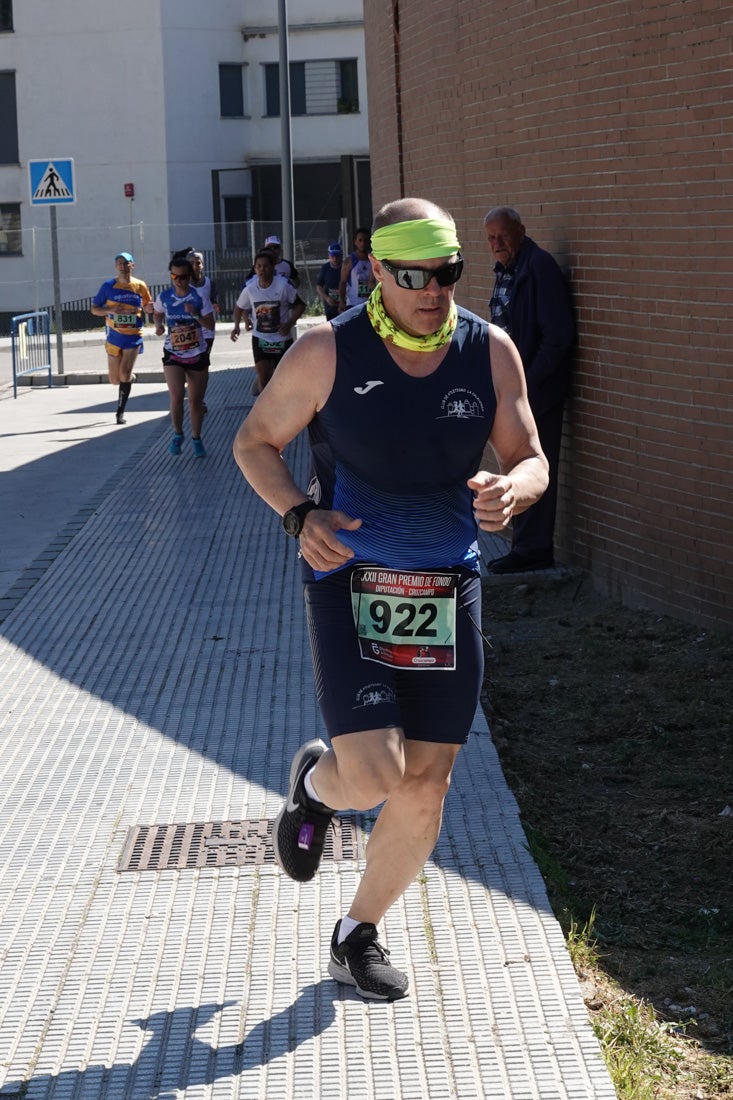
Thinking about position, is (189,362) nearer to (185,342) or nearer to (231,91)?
(185,342)

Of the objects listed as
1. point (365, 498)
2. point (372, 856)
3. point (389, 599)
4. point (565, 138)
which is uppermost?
point (565, 138)

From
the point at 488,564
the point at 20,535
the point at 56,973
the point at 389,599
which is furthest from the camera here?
the point at 20,535

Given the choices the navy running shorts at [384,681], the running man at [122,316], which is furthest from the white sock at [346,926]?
the running man at [122,316]

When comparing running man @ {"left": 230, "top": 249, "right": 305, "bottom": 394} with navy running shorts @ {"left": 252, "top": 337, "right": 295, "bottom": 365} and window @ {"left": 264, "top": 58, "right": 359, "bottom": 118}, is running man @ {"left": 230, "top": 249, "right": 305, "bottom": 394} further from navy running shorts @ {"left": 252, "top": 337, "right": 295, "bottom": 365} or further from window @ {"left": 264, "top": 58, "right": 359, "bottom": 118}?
window @ {"left": 264, "top": 58, "right": 359, "bottom": 118}

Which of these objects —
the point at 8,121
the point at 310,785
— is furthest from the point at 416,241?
the point at 8,121

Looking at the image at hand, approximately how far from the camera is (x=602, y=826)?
18.5 ft

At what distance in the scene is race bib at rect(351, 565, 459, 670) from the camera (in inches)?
160

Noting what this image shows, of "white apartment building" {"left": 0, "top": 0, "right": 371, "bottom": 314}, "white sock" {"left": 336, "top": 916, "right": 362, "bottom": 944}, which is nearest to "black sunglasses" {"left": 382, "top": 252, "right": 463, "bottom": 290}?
"white sock" {"left": 336, "top": 916, "right": 362, "bottom": 944}

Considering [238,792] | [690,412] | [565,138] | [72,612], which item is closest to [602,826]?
[238,792]

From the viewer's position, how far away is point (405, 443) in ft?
13.2

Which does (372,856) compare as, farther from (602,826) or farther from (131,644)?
(131,644)

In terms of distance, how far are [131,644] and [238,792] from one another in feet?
8.27

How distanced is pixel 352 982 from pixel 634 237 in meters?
5.26

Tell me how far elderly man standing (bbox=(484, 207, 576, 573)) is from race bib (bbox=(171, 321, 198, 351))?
5660mm
